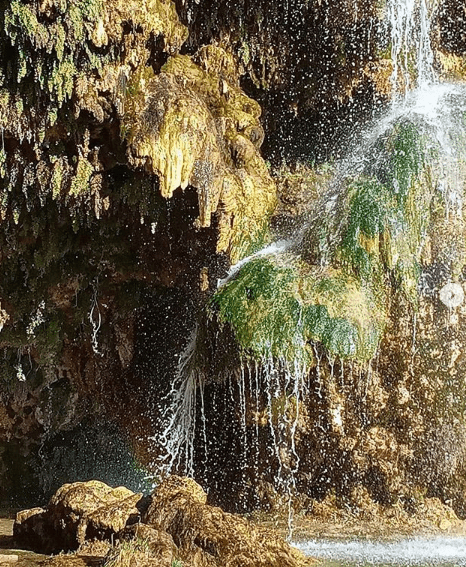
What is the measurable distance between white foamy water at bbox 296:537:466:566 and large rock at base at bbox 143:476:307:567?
2.13 ft

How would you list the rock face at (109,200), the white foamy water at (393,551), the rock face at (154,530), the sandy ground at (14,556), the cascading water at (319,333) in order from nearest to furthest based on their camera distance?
the rock face at (154,530) < the sandy ground at (14,556) < the white foamy water at (393,551) < the rock face at (109,200) < the cascading water at (319,333)

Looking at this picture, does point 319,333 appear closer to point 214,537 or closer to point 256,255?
point 256,255

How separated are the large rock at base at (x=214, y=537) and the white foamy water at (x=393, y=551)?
25.6 inches

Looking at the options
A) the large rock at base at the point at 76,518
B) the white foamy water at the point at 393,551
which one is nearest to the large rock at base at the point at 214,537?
the large rock at base at the point at 76,518

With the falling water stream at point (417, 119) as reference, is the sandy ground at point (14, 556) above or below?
below

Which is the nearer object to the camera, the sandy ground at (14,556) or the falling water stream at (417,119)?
the sandy ground at (14,556)

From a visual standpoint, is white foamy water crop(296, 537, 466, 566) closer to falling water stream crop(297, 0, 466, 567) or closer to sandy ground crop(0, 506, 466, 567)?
falling water stream crop(297, 0, 466, 567)

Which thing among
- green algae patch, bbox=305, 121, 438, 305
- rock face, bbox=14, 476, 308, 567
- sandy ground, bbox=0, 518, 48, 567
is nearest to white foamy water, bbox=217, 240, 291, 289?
green algae patch, bbox=305, 121, 438, 305

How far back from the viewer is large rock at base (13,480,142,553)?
7715mm

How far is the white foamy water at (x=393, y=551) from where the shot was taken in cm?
764

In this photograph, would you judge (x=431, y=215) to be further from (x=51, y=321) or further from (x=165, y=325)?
(x=51, y=321)

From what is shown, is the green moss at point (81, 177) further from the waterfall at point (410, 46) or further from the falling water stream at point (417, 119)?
the waterfall at point (410, 46)

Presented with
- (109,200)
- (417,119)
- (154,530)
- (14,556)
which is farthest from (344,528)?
(417,119)

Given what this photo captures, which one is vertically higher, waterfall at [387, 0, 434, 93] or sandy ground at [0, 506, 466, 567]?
A: waterfall at [387, 0, 434, 93]
